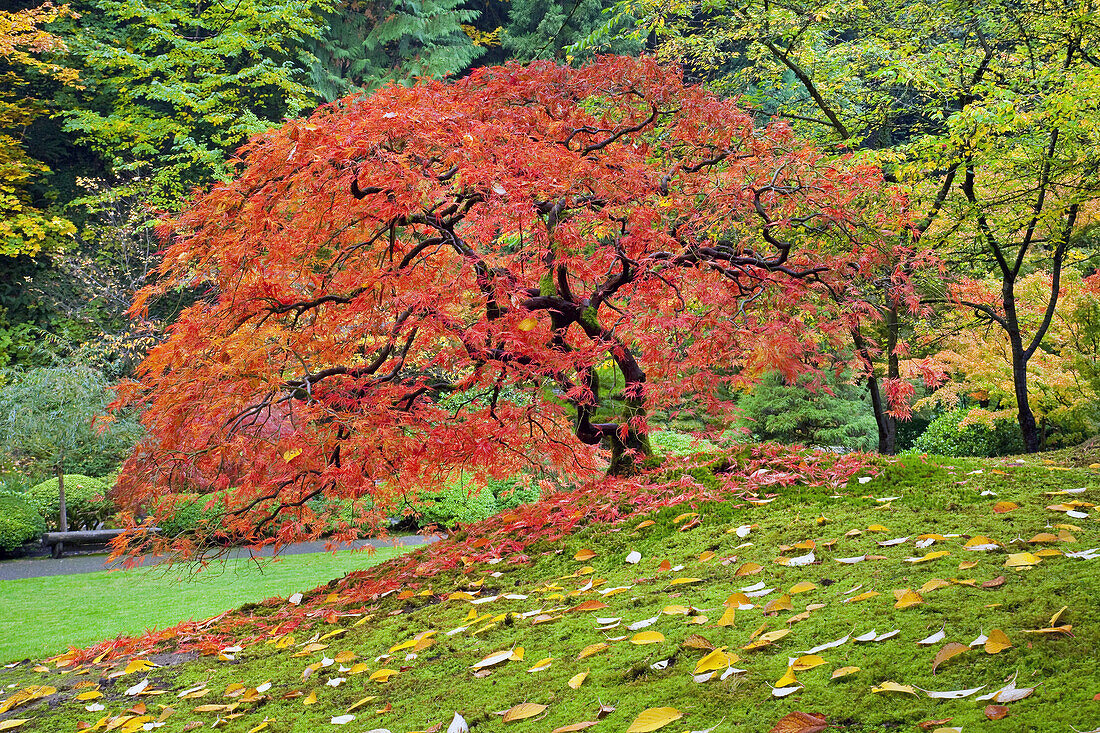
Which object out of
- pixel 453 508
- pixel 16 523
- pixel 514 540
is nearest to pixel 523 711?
pixel 514 540

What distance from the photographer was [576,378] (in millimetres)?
4871

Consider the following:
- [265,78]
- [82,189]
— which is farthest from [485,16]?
[82,189]

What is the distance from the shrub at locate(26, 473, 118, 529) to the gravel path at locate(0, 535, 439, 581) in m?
0.83

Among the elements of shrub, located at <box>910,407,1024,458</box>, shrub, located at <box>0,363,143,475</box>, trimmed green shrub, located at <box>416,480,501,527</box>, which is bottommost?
shrub, located at <box>910,407,1024,458</box>

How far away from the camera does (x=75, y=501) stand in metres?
10.6

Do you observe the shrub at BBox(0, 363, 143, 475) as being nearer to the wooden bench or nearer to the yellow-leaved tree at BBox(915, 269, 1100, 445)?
the wooden bench

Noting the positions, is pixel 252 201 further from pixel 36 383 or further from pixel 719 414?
pixel 36 383

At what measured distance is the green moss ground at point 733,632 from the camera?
5.79ft

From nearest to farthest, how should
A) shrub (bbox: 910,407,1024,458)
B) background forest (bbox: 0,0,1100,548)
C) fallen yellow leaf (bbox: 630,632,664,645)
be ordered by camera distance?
fallen yellow leaf (bbox: 630,632,664,645) < background forest (bbox: 0,0,1100,548) < shrub (bbox: 910,407,1024,458)

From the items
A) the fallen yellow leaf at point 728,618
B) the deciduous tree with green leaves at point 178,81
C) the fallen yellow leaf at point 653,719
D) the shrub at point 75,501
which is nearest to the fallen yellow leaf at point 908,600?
the fallen yellow leaf at point 728,618

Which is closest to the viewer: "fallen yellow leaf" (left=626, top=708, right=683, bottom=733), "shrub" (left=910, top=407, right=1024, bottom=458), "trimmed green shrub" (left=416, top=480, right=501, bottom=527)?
→ "fallen yellow leaf" (left=626, top=708, right=683, bottom=733)

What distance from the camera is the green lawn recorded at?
5.98 meters

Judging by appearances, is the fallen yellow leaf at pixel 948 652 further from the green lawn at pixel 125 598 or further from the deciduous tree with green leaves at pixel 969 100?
the green lawn at pixel 125 598

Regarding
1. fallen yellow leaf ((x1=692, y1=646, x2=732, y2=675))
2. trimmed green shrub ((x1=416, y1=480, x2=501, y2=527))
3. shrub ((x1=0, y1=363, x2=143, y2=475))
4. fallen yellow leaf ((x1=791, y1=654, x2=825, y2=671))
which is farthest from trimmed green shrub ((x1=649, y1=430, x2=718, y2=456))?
fallen yellow leaf ((x1=791, y1=654, x2=825, y2=671))
